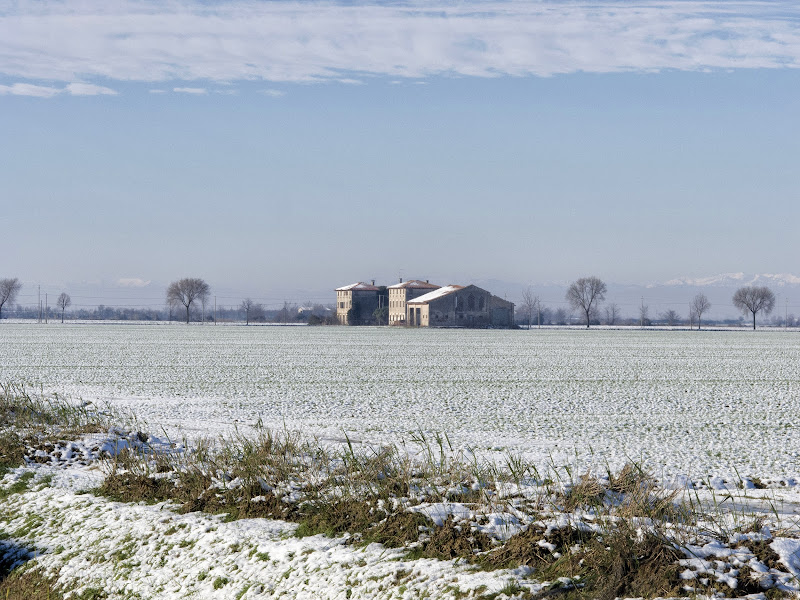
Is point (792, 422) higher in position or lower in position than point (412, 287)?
lower

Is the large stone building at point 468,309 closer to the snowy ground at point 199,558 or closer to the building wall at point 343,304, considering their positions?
the building wall at point 343,304

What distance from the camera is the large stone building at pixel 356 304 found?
17175cm

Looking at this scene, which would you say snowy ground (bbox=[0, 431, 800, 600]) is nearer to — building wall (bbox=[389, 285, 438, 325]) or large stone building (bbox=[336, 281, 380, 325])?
building wall (bbox=[389, 285, 438, 325])

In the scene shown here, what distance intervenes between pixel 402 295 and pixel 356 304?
1090cm

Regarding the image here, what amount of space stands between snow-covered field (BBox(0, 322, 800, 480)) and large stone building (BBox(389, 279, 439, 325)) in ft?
A: 385

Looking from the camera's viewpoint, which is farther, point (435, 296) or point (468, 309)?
point (435, 296)

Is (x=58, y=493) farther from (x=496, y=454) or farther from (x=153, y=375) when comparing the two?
(x=153, y=375)

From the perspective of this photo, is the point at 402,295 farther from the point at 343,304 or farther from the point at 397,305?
the point at 343,304

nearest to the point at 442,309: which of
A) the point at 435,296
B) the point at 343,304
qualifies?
the point at 435,296

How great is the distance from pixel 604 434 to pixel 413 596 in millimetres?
11805

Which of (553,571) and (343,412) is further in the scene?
(343,412)

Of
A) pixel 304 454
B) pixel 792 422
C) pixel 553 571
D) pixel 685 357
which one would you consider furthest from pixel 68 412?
pixel 685 357

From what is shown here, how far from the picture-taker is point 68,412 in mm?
16766

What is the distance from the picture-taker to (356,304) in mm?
173375
